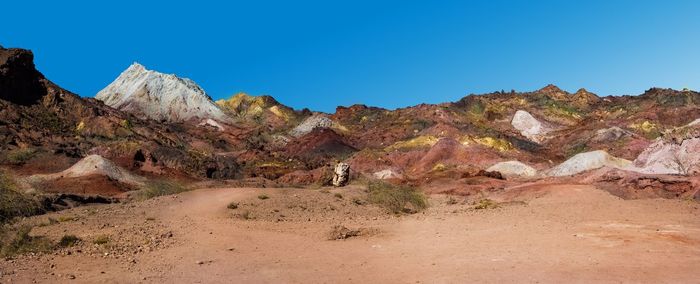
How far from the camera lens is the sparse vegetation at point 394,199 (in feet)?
70.3

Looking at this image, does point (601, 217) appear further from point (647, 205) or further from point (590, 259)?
point (590, 259)

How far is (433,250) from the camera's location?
12297 mm

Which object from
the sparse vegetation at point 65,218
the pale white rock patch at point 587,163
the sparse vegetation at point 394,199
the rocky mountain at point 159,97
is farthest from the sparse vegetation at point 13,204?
the rocky mountain at point 159,97

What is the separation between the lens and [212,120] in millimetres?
88188

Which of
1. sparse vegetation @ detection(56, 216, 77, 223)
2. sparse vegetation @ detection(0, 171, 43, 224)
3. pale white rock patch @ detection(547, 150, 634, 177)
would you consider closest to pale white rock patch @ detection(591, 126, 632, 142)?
A: pale white rock patch @ detection(547, 150, 634, 177)

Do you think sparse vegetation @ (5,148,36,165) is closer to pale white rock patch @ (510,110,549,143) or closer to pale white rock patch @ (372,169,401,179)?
pale white rock patch @ (372,169,401,179)

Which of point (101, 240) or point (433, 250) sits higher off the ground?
point (101, 240)

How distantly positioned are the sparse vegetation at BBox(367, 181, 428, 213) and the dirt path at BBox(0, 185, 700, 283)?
9.15 ft

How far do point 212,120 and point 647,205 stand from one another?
7676 centimetres

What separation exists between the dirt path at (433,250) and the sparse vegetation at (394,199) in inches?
110

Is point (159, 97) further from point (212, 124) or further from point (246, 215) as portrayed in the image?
point (246, 215)

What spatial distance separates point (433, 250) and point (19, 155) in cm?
3255

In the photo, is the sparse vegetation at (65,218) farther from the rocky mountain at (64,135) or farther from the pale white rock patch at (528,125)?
the pale white rock patch at (528,125)

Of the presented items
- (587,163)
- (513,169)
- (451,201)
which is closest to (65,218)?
(451,201)
